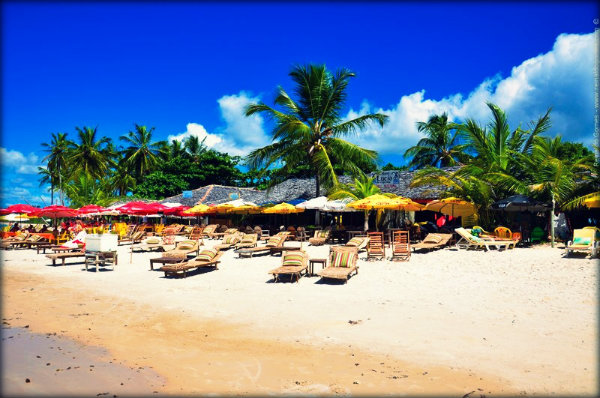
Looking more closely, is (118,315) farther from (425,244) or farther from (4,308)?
(425,244)

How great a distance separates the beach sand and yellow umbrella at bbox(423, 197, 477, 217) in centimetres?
608

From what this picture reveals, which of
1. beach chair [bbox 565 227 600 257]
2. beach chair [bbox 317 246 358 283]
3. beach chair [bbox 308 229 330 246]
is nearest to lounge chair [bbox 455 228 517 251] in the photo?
beach chair [bbox 565 227 600 257]

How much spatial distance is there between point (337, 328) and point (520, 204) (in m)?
12.5

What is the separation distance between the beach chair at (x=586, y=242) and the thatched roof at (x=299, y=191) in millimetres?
8297

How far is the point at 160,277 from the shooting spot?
12094mm

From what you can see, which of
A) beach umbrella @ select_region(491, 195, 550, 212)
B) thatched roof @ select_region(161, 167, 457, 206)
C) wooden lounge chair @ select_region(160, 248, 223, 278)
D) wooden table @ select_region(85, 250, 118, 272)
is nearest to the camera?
wooden lounge chair @ select_region(160, 248, 223, 278)

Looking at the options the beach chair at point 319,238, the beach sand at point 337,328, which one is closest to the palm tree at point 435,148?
the beach chair at point 319,238

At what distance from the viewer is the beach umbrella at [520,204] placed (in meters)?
16.4

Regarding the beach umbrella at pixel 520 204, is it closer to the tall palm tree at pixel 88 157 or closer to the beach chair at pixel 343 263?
the beach chair at pixel 343 263

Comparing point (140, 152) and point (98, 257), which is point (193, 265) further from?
point (140, 152)

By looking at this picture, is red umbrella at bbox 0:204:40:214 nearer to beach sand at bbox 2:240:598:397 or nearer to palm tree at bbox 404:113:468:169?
beach sand at bbox 2:240:598:397

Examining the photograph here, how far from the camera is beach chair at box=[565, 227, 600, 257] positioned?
483 inches

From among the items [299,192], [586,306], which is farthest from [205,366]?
[299,192]

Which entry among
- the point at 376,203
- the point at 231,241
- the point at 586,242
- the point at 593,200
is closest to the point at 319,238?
the point at 376,203
